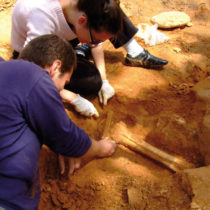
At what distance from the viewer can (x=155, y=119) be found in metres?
2.18

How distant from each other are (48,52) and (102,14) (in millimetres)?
539

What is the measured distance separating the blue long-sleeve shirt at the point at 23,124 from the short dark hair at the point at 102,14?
68 centimetres

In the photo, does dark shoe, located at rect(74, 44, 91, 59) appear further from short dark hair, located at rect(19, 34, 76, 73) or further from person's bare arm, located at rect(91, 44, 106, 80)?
short dark hair, located at rect(19, 34, 76, 73)

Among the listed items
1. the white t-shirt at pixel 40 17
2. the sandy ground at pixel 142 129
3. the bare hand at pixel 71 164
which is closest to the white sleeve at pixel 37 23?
the white t-shirt at pixel 40 17

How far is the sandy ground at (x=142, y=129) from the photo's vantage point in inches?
58.5

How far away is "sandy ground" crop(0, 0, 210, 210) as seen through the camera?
149 cm

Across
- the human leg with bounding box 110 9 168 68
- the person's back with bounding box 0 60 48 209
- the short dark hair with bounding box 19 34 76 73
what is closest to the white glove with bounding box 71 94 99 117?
the short dark hair with bounding box 19 34 76 73

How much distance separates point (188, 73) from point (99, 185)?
1973mm

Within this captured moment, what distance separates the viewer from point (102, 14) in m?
1.52

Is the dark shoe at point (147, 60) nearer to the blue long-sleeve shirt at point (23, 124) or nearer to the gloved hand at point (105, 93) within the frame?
the gloved hand at point (105, 93)

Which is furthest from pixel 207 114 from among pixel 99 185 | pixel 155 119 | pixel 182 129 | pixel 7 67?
pixel 7 67

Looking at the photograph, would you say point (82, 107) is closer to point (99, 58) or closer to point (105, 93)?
point (105, 93)

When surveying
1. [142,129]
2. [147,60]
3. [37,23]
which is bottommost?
[142,129]

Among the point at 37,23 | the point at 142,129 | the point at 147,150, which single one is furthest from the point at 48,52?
the point at 142,129
